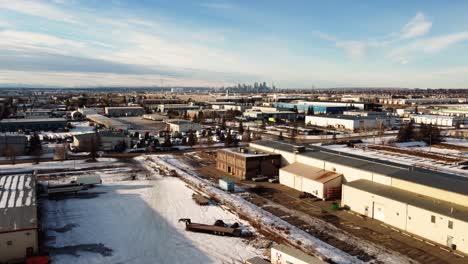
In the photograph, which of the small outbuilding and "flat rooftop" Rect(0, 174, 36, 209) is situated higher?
"flat rooftop" Rect(0, 174, 36, 209)

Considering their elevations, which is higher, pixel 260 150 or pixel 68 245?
pixel 260 150

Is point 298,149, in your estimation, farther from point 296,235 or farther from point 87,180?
point 87,180

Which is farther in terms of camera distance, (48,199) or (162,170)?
(162,170)

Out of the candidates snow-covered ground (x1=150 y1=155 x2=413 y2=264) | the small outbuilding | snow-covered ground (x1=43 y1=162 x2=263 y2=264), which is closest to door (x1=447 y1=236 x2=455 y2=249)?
snow-covered ground (x1=150 y1=155 x2=413 y2=264)

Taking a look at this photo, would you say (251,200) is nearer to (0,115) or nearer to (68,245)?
(68,245)

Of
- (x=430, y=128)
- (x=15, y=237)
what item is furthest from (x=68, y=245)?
(x=430, y=128)

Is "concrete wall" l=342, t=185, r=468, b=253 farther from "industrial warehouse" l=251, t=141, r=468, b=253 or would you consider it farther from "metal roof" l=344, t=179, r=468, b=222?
"metal roof" l=344, t=179, r=468, b=222
